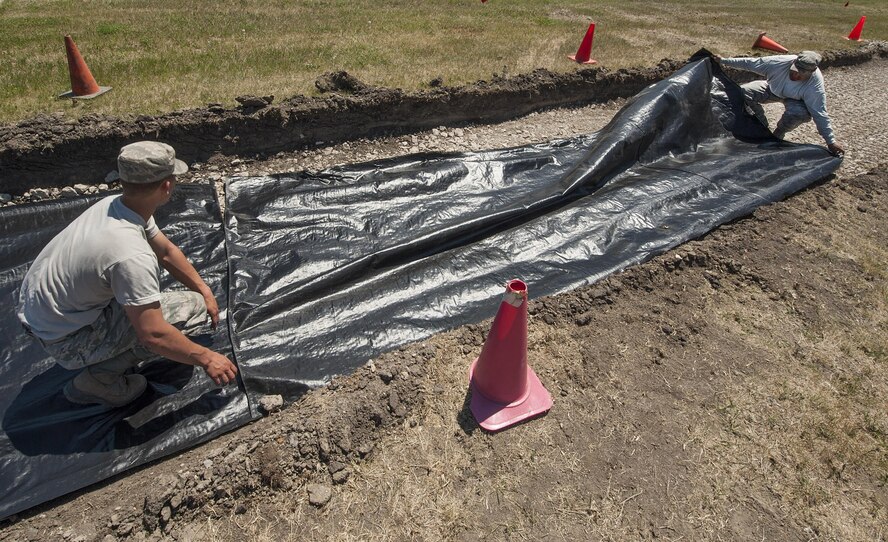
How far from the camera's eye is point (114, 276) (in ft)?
7.36

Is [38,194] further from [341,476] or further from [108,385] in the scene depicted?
[341,476]

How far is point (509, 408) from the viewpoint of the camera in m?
3.07

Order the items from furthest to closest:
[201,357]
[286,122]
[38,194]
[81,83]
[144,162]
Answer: [81,83] → [286,122] → [38,194] → [201,357] → [144,162]

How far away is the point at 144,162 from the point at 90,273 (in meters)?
0.60

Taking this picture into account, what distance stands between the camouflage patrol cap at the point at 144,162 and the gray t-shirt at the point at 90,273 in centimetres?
22

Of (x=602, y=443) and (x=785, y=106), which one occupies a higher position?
(x=785, y=106)

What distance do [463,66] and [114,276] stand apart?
6.94 m

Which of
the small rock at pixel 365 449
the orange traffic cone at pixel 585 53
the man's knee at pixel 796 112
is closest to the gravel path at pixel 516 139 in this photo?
the man's knee at pixel 796 112

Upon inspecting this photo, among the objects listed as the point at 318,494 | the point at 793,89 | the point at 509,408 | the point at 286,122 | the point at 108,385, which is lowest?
the point at 318,494

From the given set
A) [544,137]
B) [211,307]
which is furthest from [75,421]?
[544,137]

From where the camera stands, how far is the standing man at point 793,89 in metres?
5.68

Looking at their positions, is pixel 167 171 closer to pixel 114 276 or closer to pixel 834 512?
pixel 114 276

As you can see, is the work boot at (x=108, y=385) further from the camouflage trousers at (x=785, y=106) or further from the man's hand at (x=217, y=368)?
the camouflage trousers at (x=785, y=106)

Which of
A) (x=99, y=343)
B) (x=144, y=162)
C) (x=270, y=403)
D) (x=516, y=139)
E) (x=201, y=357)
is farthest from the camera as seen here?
(x=516, y=139)
